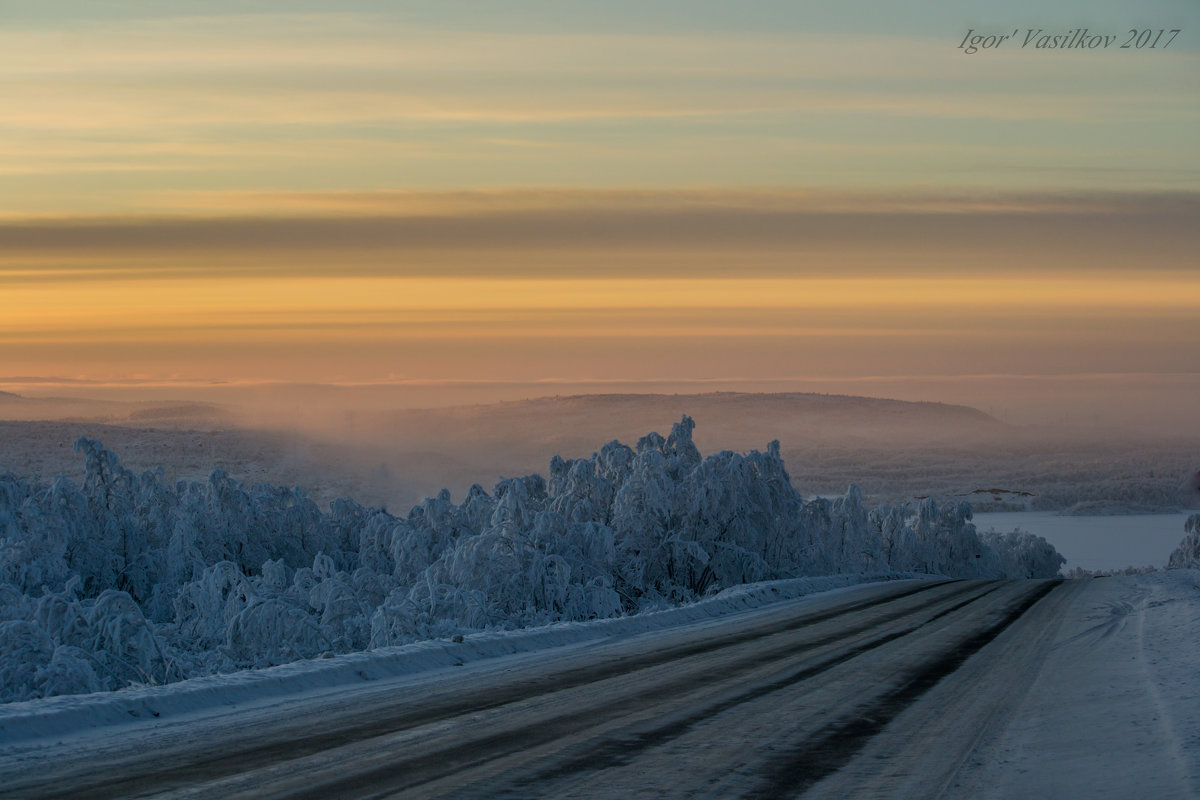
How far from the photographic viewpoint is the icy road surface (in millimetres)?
8266

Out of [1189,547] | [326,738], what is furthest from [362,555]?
[1189,547]

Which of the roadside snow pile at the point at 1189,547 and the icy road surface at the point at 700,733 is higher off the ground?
the icy road surface at the point at 700,733

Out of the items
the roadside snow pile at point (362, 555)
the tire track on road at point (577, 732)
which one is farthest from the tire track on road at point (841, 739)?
the roadside snow pile at point (362, 555)

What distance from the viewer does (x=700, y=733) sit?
33.8ft

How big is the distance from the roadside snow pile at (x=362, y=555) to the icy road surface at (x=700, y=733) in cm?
814

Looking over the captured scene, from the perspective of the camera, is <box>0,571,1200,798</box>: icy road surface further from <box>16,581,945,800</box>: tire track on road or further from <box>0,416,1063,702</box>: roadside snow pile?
<box>0,416,1063,702</box>: roadside snow pile

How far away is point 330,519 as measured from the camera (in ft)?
148

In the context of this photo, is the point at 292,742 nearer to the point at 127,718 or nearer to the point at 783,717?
the point at 127,718

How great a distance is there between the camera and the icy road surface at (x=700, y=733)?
8266 mm

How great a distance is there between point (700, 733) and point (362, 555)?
32243mm

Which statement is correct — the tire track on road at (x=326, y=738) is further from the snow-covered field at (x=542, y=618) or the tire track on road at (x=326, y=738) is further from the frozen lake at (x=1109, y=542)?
the frozen lake at (x=1109, y=542)

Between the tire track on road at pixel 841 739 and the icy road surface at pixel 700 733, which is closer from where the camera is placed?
the icy road surface at pixel 700 733

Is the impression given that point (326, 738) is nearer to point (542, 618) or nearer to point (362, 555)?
point (542, 618)

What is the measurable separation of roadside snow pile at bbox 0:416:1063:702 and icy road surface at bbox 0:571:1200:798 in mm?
8140
